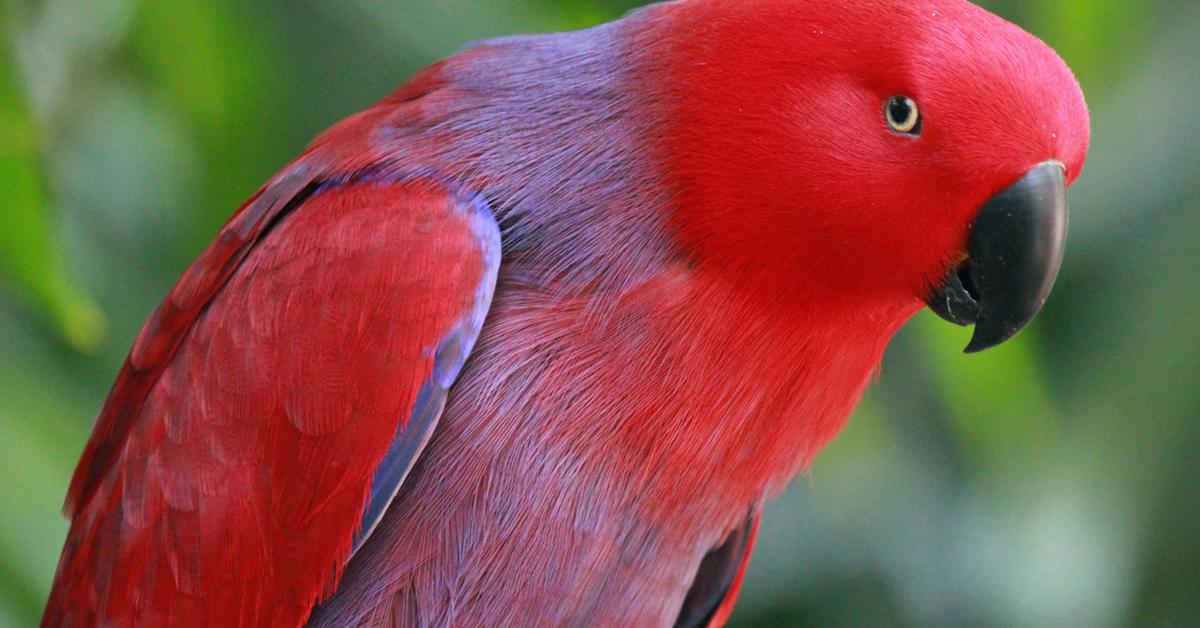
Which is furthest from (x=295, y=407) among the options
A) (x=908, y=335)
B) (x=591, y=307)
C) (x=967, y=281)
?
(x=908, y=335)

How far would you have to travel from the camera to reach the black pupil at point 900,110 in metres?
0.92

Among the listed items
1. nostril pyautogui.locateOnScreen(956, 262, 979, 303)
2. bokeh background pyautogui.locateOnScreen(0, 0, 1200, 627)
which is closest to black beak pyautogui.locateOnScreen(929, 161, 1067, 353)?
nostril pyautogui.locateOnScreen(956, 262, 979, 303)

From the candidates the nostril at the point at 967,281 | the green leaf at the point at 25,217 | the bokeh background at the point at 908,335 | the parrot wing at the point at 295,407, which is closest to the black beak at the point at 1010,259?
the nostril at the point at 967,281

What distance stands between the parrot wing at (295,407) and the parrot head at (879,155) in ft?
0.68

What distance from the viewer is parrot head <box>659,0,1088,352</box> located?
0.90m

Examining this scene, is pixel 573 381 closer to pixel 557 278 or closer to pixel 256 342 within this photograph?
pixel 557 278

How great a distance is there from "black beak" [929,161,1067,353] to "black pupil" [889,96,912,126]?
0.09 meters

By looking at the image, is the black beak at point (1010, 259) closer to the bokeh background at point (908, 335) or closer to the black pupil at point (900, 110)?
the black pupil at point (900, 110)

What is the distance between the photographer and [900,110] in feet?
3.03

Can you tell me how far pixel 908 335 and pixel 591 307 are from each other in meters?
0.79

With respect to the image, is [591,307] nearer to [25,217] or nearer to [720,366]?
[720,366]

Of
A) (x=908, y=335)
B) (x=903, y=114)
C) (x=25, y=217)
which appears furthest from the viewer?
(x=908, y=335)

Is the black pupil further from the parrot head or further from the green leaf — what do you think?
the green leaf

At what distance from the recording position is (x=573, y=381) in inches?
38.3
